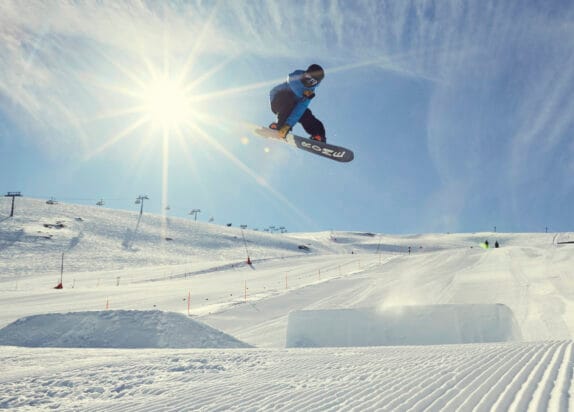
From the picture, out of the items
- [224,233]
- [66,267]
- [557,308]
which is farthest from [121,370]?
[224,233]

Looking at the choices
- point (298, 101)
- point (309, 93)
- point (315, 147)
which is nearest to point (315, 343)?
point (315, 147)

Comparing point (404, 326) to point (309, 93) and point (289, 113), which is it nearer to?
point (289, 113)

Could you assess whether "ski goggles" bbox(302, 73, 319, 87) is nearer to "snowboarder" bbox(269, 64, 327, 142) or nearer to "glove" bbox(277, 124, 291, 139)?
"snowboarder" bbox(269, 64, 327, 142)

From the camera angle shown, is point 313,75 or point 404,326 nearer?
point 313,75

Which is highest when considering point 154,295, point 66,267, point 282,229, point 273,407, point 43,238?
point 282,229

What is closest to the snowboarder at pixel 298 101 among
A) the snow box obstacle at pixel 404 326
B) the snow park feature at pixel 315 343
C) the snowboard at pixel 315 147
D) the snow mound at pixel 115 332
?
the snowboard at pixel 315 147

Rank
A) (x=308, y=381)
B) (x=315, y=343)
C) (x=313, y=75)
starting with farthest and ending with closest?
(x=315, y=343), (x=313, y=75), (x=308, y=381)

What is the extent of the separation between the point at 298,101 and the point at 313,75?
88cm

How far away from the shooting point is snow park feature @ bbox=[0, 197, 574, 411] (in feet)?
15.0

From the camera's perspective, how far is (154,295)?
23781 millimetres

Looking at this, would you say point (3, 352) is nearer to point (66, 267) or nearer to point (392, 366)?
point (392, 366)

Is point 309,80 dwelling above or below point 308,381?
above

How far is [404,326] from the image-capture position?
11109 mm

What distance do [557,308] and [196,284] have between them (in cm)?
1984
